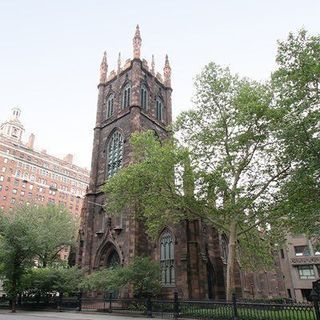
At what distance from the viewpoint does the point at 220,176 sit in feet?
61.1

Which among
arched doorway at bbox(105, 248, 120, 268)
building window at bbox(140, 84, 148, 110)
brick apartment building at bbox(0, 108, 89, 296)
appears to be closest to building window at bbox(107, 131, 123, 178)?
building window at bbox(140, 84, 148, 110)

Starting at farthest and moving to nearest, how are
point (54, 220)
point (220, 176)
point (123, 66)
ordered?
point (54, 220) < point (123, 66) < point (220, 176)

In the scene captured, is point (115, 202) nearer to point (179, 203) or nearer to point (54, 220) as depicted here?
point (179, 203)

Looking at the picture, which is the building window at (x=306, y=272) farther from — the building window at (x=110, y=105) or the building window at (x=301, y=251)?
the building window at (x=110, y=105)

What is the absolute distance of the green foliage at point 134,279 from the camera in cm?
1966

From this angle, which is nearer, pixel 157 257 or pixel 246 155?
pixel 246 155

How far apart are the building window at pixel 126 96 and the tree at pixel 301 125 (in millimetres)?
18666

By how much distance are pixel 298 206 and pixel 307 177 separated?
7.64ft

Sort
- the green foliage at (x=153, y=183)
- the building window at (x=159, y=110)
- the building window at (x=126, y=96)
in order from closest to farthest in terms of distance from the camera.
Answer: the green foliage at (x=153, y=183), the building window at (x=126, y=96), the building window at (x=159, y=110)

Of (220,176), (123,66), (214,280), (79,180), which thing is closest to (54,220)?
(123,66)

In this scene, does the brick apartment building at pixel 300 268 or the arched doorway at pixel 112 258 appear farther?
the brick apartment building at pixel 300 268

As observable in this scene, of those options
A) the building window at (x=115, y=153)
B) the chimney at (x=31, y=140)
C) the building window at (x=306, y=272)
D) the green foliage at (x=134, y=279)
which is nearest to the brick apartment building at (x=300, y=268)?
the building window at (x=306, y=272)

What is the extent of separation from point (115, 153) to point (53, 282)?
13.2 meters

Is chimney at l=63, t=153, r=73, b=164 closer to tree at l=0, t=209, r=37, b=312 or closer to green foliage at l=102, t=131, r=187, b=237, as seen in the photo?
tree at l=0, t=209, r=37, b=312
